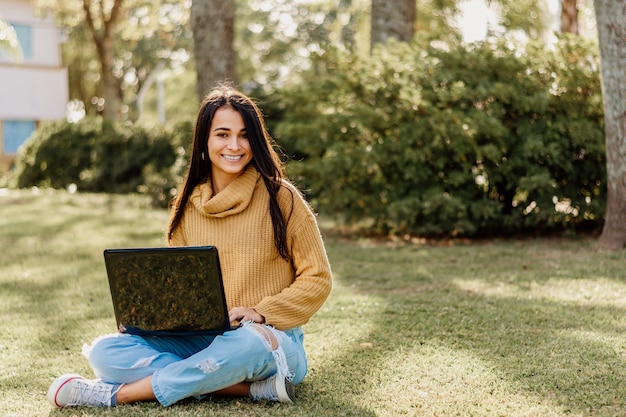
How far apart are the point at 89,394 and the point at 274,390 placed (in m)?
0.82

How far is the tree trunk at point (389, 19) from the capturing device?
11.3m

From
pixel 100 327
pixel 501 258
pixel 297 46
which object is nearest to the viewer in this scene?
pixel 100 327

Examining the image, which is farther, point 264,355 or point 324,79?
point 324,79

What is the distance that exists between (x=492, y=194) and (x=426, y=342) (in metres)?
5.02

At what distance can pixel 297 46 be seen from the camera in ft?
115

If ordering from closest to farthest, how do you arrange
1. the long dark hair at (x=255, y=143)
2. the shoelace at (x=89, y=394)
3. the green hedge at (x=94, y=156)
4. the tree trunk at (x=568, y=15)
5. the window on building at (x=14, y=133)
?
the shoelace at (x=89, y=394), the long dark hair at (x=255, y=143), the tree trunk at (x=568, y=15), the green hedge at (x=94, y=156), the window on building at (x=14, y=133)

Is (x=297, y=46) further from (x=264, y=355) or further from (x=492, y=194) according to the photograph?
(x=264, y=355)

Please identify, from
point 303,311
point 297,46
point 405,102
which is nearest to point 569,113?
point 405,102

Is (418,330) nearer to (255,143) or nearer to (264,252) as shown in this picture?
(264,252)

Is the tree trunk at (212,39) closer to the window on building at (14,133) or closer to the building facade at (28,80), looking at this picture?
the building facade at (28,80)

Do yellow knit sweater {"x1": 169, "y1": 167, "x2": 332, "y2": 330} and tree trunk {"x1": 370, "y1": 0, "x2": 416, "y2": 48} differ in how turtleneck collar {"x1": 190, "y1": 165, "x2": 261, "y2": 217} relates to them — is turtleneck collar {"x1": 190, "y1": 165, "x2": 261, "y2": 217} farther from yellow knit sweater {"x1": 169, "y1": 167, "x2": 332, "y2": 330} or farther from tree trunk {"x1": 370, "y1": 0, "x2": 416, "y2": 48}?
tree trunk {"x1": 370, "y1": 0, "x2": 416, "y2": 48}

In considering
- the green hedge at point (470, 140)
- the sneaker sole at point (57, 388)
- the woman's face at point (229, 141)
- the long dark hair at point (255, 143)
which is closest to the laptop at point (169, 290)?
the sneaker sole at point (57, 388)

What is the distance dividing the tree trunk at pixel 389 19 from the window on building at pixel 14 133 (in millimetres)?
17578

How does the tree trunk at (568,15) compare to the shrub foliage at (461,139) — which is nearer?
the shrub foliage at (461,139)
